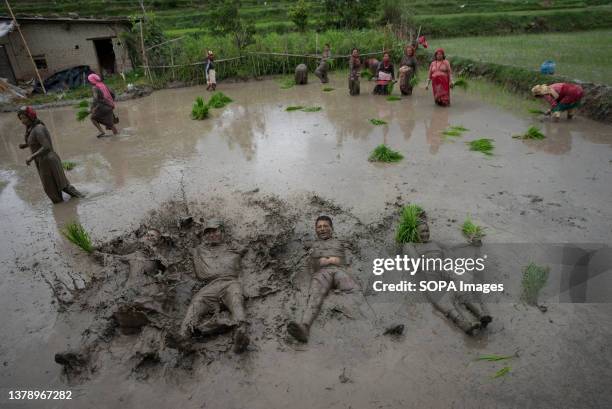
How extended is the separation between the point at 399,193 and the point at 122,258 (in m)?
3.88

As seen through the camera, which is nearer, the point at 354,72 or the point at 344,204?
the point at 344,204

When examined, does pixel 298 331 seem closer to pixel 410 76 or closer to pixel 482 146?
pixel 482 146

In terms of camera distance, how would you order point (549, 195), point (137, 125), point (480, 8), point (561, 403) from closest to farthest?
point (561, 403) < point (549, 195) < point (137, 125) < point (480, 8)

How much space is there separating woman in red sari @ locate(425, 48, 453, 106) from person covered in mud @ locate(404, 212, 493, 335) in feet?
22.7

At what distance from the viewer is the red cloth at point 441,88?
10.1 m

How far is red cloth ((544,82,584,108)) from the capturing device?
8.30m

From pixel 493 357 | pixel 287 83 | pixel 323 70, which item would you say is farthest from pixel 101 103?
pixel 493 357

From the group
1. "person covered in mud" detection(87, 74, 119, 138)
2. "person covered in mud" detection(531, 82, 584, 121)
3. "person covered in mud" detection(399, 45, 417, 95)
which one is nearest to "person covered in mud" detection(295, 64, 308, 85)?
"person covered in mud" detection(399, 45, 417, 95)

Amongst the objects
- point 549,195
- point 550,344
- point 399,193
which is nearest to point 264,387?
point 550,344

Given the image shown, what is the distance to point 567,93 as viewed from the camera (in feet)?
27.4

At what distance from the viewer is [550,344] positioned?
3.22 m

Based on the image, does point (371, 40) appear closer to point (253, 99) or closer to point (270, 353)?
point (253, 99)

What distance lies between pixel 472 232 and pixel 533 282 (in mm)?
1022

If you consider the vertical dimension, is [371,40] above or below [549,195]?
above
